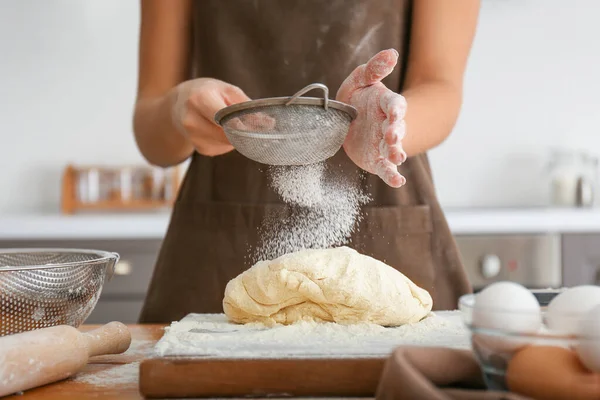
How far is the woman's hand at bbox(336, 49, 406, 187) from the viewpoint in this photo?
2.77 feet

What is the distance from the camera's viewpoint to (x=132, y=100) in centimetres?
280

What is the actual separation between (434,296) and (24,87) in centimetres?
218

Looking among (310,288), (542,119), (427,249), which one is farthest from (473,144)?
(310,288)

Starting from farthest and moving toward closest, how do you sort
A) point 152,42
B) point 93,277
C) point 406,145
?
point 152,42 < point 406,145 < point 93,277

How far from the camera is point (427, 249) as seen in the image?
51.8 inches

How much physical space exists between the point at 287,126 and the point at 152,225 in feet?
4.23

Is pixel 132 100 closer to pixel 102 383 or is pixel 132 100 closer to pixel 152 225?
pixel 152 225

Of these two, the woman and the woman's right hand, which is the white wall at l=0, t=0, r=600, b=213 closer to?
the woman

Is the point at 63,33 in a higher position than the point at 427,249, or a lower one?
higher

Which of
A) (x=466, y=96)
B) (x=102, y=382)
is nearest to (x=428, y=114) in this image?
(x=102, y=382)

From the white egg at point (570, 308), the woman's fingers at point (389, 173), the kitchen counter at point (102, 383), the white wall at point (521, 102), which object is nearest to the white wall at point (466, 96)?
the white wall at point (521, 102)

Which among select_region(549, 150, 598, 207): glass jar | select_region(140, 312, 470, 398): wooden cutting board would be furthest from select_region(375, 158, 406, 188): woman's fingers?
select_region(549, 150, 598, 207): glass jar

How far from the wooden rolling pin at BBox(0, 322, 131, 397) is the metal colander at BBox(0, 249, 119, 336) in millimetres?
67

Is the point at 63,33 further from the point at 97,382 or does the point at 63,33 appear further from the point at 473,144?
the point at 97,382
